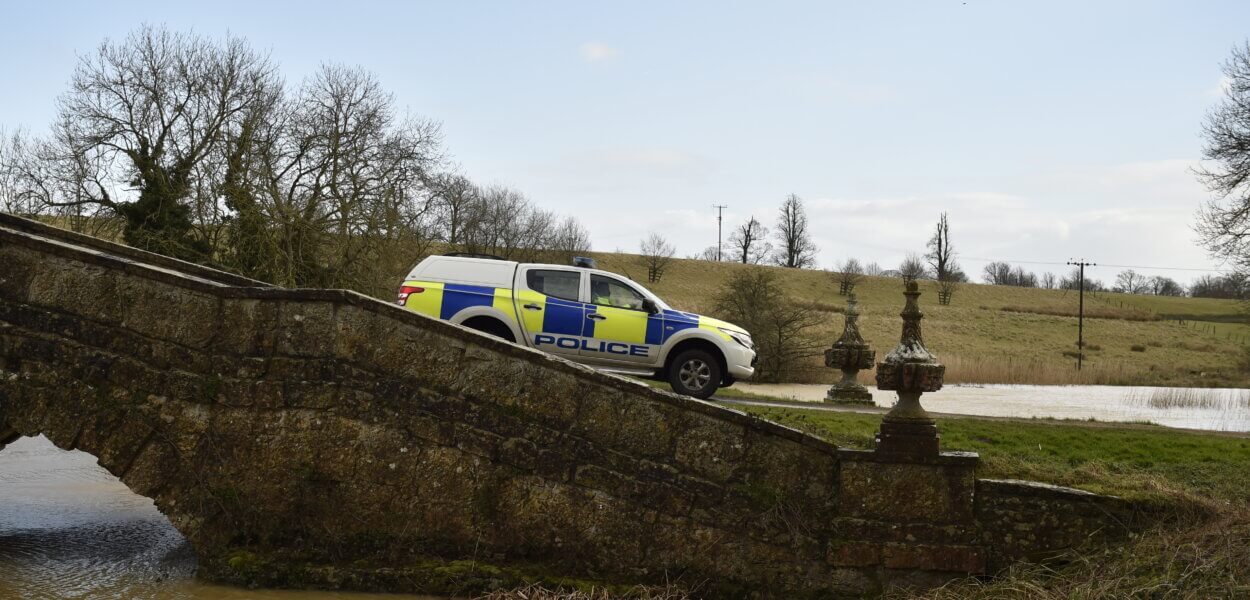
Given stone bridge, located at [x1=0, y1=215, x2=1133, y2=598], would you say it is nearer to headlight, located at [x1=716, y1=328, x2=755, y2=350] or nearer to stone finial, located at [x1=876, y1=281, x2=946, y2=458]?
stone finial, located at [x1=876, y1=281, x2=946, y2=458]

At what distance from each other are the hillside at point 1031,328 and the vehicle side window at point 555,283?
42.5ft

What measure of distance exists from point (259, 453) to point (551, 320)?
199 inches

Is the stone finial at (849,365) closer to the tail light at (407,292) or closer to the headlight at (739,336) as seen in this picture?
the headlight at (739,336)

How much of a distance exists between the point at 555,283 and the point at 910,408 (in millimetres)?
5595

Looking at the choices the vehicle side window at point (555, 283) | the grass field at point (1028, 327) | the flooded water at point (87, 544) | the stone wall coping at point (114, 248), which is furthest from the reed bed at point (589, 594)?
the grass field at point (1028, 327)

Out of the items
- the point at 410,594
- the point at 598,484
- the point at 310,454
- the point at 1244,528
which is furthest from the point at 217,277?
the point at 1244,528

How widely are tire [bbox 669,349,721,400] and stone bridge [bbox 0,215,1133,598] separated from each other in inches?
170

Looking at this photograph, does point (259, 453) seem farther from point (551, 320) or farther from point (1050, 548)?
point (1050, 548)

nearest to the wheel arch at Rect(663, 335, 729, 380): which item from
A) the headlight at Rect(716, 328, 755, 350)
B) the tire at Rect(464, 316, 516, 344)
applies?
the headlight at Rect(716, 328, 755, 350)

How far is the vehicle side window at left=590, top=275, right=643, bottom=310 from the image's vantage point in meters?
11.9

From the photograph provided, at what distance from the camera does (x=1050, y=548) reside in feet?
24.0

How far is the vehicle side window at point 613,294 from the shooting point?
11.9m

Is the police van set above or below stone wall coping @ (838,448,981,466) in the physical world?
above

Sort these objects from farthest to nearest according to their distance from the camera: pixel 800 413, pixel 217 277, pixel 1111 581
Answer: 1. pixel 800 413
2. pixel 217 277
3. pixel 1111 581
